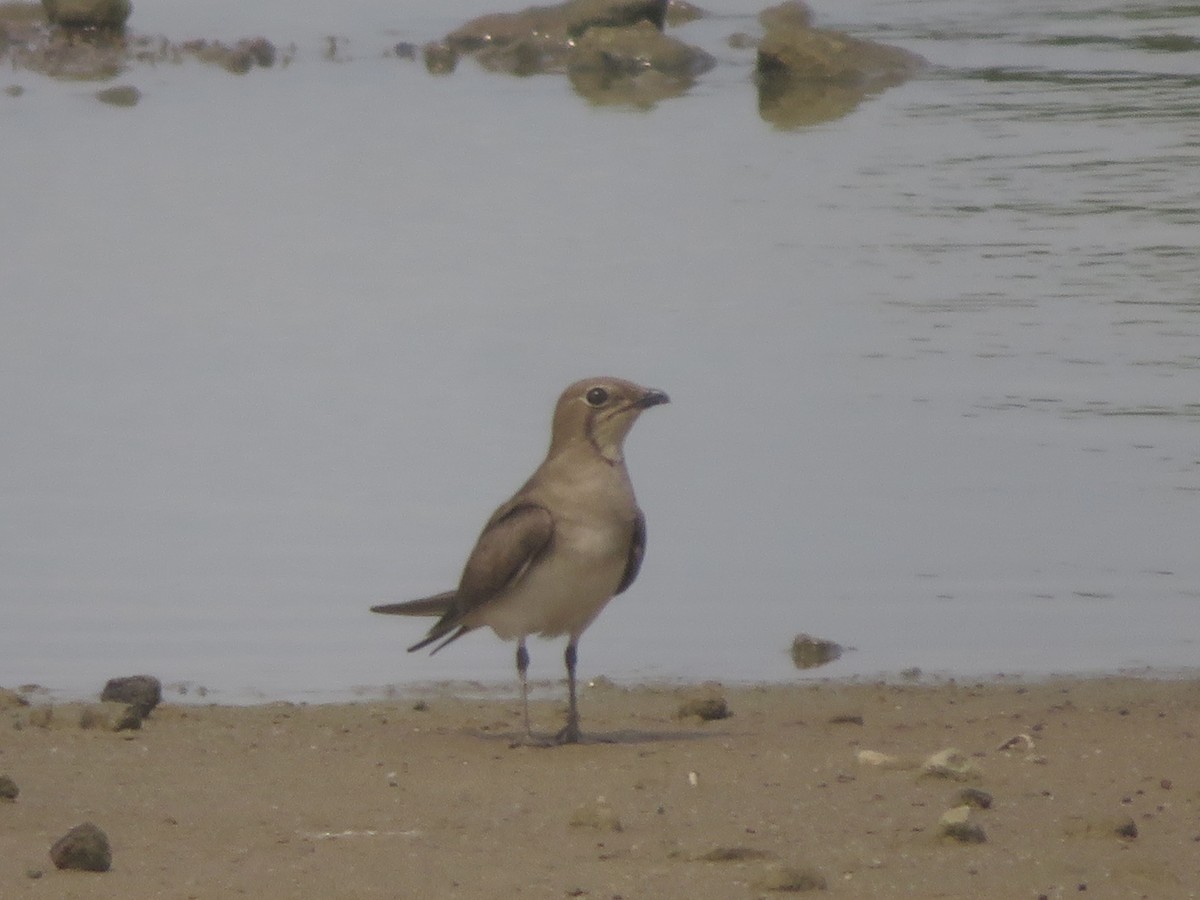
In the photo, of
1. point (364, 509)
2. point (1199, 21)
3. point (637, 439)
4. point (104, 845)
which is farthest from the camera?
point (1199, 21)

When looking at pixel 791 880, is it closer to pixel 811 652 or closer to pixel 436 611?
pixel 436 611

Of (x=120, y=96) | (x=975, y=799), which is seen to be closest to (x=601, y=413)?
(x=975, y=799)

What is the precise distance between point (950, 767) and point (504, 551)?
58.7 inches

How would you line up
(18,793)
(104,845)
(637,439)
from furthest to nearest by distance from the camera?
1. (637,439)
2. (18,793)
3. (104,845)

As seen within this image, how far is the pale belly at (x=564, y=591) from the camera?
7.12 m

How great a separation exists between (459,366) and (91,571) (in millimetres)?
3413

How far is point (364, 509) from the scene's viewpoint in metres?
9.81

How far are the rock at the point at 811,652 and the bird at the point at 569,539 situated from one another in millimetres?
A: 1124

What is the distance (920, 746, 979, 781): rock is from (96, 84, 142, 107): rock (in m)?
18.9

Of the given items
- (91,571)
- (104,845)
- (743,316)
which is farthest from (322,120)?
(104,845)

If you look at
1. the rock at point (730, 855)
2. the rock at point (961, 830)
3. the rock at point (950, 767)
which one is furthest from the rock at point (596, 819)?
the rock at point (950, 767)

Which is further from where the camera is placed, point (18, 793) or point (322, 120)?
point (322, 120)

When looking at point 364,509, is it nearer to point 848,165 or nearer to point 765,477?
point 765,477

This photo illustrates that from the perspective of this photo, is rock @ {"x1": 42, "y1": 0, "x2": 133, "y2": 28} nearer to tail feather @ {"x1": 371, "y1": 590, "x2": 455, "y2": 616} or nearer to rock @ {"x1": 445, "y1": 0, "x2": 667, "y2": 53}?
rock @ {"x1": 445, "y1": 0, "x2": 667, "y2": 53}
